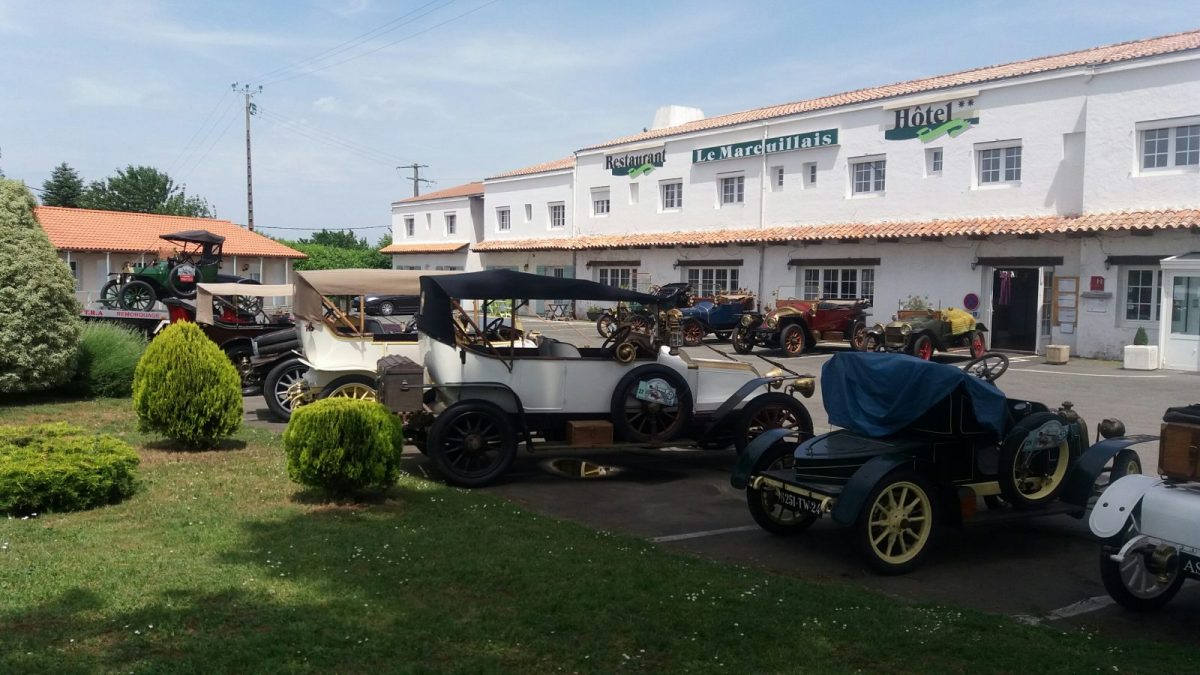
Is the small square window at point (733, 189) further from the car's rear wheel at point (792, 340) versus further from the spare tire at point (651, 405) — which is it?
the spare tire at point (651, 405)

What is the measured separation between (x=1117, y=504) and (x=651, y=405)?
4.41 metres

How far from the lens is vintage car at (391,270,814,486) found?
8.59 meters

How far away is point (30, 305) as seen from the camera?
40.1 feet

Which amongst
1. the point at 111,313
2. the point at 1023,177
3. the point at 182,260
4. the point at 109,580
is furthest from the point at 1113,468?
the point at 182,260

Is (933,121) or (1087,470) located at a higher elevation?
(933,121)

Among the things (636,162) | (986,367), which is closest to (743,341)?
(636,162)

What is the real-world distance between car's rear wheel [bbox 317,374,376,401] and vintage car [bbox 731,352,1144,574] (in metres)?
5.48

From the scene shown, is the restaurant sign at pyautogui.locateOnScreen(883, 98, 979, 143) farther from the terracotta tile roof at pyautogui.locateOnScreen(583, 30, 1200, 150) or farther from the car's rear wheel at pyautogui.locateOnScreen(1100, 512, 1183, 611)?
the car's rear wheel at pyautogui.locateOnScreen(1100, 512, 1183, 611)

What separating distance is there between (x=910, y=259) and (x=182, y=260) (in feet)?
58.1

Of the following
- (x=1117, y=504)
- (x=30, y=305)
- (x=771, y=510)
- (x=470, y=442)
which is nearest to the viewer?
(x=1117, y=504)

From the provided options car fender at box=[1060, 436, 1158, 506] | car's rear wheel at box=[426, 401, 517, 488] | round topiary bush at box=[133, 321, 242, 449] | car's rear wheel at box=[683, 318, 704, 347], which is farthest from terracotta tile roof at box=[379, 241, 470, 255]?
car fender at box=[1060, 436, 1158, 506]

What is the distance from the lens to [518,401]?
28.8 ft

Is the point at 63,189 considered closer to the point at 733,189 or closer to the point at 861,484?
the point at 733,189

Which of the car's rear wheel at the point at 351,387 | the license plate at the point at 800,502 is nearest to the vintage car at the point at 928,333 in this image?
the car's rear wheel at the point at 351,387
